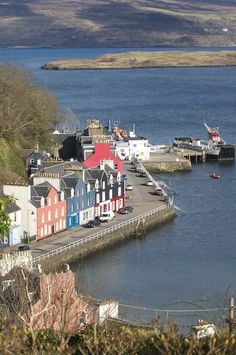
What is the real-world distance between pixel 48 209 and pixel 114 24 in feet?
280

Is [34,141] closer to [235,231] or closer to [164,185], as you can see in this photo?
[164,185]

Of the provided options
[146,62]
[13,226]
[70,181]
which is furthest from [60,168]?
[146,62]

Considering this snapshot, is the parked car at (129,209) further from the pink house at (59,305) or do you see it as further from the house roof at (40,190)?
the pink house at (59,305)

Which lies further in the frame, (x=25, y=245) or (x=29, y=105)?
(x=29, y=105)

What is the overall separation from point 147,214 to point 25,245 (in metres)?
2.64

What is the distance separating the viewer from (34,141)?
57.8 feet

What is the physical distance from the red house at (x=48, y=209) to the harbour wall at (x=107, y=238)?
0.53 meters

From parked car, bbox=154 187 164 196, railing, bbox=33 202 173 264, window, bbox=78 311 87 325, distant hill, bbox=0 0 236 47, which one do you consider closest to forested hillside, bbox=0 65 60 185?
railing, bbox=33 202 173 264

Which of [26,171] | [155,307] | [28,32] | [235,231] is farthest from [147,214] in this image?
[28,32]

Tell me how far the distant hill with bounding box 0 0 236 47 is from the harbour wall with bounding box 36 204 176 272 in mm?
76962

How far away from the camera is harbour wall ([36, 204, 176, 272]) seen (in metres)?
10.4

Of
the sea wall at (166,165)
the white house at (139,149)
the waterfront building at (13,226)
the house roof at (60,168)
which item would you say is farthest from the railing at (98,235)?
the white house at (139,149)

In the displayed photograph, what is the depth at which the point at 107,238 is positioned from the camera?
1183cm

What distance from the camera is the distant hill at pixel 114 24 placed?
302ft
